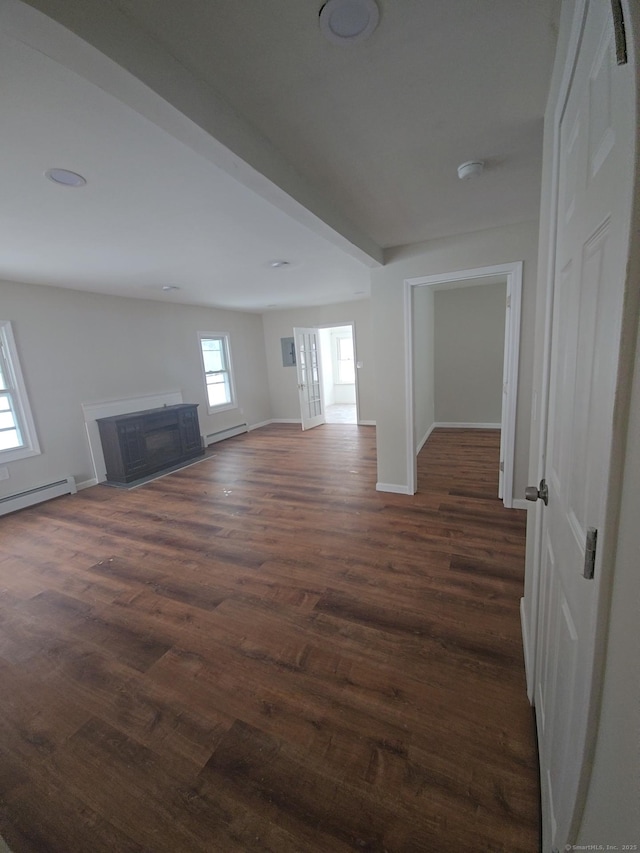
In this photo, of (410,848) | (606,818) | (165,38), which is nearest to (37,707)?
(410,848)

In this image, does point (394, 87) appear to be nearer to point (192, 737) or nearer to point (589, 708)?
point (589, 708)

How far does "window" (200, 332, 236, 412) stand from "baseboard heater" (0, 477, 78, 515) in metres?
2.59

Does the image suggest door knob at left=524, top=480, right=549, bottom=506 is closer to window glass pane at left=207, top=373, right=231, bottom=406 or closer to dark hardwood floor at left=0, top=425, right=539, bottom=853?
dark hardwood floor at left=0, top=425, right=539, bottom=853

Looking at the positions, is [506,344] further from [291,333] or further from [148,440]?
[291,333]

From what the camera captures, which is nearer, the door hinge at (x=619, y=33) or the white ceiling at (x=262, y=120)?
the door hinge at (x=619, y=33)

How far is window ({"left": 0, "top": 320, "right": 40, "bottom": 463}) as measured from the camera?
3.69 metres

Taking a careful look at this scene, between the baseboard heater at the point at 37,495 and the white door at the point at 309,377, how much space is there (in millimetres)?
3829

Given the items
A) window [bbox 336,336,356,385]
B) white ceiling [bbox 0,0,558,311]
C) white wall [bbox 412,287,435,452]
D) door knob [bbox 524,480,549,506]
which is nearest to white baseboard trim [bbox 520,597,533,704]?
door knob [bbox 524,480,549,506]

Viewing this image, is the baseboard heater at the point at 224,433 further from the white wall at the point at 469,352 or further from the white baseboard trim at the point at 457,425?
the white wall at the point at 469,352

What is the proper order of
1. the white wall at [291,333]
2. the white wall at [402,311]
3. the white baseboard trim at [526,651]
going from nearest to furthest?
1. the white baseboard trim at [526,651]
2. the white wall at [402,311]
3. the white wall at [291,333]

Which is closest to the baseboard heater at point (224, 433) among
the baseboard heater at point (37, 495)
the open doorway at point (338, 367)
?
the baseboard heater at point (37, 495)

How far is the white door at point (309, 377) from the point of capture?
21.8 ft

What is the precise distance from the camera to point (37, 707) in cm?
154

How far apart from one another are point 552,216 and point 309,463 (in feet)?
12.9
